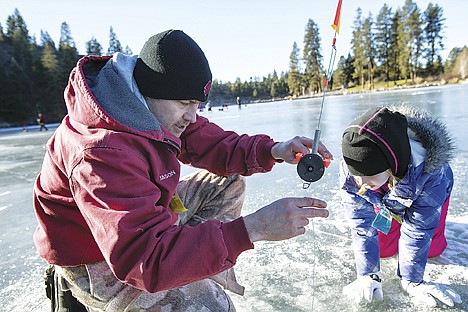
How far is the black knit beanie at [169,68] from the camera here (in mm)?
1329

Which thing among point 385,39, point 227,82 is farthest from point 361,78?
point 227,82

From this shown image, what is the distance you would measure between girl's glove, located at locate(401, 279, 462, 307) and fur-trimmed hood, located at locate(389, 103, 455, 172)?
0.61 m

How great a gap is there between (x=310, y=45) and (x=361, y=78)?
391 inches

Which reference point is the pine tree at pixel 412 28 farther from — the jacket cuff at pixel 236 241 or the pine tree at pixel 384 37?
the jacket cuff at pixel 236 241

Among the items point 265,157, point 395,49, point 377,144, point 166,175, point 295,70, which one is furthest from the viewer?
point 295,70

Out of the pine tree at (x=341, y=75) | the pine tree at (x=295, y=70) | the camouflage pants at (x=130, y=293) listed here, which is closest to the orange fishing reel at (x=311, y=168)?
the camouflage pants at (x=130, y=293)

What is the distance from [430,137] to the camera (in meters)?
1.97

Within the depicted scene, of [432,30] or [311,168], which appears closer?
[311,168]

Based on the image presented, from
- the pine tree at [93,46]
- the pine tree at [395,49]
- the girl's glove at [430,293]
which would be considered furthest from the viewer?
the pine tree at [93,46]

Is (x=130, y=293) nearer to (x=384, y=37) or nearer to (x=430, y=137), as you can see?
(x=430, y=137)

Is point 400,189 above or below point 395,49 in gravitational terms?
below

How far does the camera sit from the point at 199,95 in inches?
56.2

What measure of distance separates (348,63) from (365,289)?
62589 millimetres

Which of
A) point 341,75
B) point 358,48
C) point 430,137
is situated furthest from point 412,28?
point 430,137
